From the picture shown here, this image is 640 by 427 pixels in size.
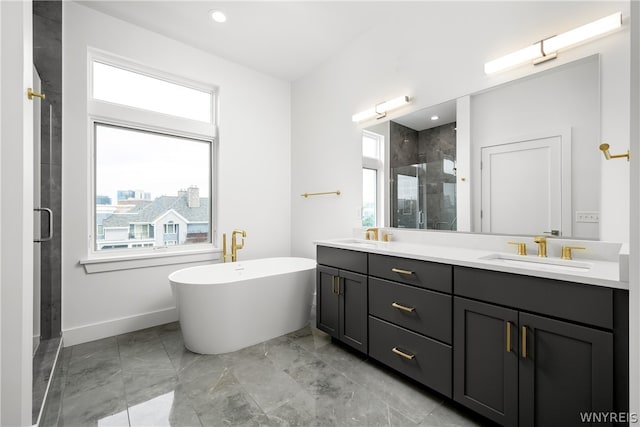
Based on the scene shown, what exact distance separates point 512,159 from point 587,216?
0.51 metres

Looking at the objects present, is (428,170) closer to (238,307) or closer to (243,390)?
(238,307)

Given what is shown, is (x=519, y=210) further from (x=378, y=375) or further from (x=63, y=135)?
(x=63, y=135)

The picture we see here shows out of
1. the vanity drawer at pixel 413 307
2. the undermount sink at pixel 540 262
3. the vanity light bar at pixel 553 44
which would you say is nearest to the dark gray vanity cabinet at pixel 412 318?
the vanity drawer at pixel 413 307

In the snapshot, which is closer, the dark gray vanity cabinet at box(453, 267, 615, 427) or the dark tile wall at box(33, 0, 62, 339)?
the dark gray vanity cabinet at box(453, 267, 615, 427)

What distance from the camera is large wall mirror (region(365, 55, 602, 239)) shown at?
5.18ft

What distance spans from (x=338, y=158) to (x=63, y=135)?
246 centimetres

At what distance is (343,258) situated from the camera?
224 centimetres

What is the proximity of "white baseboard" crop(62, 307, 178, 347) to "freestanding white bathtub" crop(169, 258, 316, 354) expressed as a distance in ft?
1.93

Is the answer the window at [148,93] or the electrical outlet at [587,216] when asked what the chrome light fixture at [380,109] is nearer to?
the electrical outlet at [587,216]

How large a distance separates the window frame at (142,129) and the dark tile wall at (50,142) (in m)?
0.20

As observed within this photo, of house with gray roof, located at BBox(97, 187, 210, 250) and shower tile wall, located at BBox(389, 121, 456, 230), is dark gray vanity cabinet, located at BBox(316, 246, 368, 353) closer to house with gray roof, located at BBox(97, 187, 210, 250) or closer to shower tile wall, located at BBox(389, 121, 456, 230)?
shower tile wall, located at BBox(389, 121, 456, 230)

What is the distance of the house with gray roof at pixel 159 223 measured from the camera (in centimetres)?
272

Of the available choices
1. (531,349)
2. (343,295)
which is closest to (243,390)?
(343,295)

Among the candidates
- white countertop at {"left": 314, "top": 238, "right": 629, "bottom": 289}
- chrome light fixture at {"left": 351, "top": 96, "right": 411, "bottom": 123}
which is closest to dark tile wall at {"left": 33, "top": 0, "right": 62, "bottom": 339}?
white countertop at {"left": 314, "top": 238, "right": 629, "bottom": 289}
